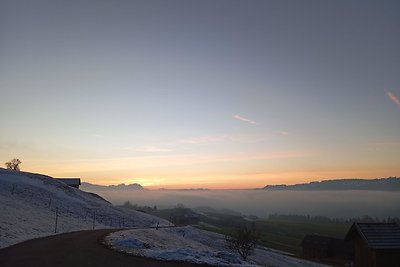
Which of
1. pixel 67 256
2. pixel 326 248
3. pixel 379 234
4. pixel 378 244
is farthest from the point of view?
pixel 326 248

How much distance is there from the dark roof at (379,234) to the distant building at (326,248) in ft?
145

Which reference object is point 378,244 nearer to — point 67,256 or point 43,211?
point 67,256

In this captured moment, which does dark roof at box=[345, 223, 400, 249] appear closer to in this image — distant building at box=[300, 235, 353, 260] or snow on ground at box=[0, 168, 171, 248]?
snow on ground at box=[0, 168, 171, 248]

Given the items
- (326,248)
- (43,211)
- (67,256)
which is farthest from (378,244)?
(326,248)

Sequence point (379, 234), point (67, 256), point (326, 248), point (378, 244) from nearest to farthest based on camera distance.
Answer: point (67, 256) < point (378, 244) < point (379, 234) < point (326, 248)

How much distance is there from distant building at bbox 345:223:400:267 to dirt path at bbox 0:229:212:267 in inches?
713

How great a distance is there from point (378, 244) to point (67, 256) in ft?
80.9

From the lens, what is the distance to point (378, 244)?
99.6 feet

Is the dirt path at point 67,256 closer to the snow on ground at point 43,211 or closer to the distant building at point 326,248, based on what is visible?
the snow on ground at point 43,211

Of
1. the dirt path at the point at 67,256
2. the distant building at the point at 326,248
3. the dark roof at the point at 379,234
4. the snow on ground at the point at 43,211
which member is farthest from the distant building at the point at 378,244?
the distant building at the point at 326,248

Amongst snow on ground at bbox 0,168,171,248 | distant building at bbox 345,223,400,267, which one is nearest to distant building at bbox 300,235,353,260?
snow on ground at bbox 0,168,171,248

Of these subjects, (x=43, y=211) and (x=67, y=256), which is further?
(x=43, y=211)

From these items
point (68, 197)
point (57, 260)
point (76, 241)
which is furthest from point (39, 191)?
point (57, 260)

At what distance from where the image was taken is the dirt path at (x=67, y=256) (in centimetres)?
2041
